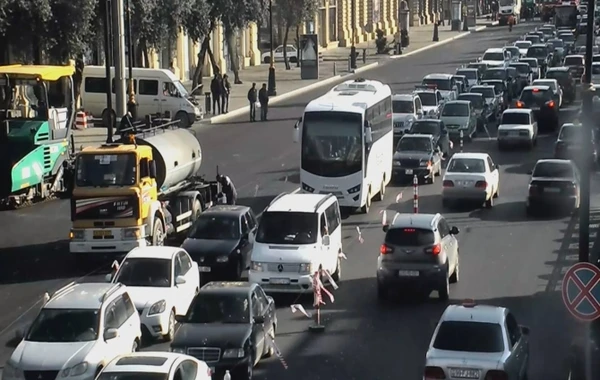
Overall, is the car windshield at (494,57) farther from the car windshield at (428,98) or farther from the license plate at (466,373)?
the license plate at (466,373)

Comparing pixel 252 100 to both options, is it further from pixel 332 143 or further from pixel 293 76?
pixel 293 76

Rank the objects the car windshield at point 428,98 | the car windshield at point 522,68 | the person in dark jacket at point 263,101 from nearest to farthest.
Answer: the car windshield at point 428,98 < the person in dark jacket at point 263,101 < the car windshield at point 522,68

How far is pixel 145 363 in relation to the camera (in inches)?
607

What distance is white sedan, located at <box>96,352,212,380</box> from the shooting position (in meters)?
15.2

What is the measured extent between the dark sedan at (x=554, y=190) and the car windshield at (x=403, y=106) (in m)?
13.8

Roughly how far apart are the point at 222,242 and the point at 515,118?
74.0ft

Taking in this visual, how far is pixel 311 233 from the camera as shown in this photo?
24.8 m

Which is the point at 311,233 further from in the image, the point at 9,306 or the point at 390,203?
the point at 390,203

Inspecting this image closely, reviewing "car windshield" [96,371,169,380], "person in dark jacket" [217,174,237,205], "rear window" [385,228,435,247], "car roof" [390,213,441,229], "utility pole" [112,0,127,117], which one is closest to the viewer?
"car windshield" [96,371,169,380]

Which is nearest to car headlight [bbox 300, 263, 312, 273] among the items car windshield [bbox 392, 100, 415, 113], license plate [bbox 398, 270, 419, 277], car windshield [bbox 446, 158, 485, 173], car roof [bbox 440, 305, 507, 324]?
license plate [bbox 398, 270, 419, 277]

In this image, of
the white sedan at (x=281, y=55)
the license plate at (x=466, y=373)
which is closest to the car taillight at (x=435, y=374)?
the license plate at (x=466, y=373)

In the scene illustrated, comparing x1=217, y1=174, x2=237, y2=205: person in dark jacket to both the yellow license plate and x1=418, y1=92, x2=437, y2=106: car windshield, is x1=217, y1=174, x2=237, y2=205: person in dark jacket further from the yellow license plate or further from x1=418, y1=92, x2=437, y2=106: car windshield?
x1=418, y1=92, x2=437, y2=106: car windshield

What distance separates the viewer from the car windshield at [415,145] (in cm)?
3931

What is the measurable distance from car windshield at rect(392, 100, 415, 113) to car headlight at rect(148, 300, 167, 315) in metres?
27.5
